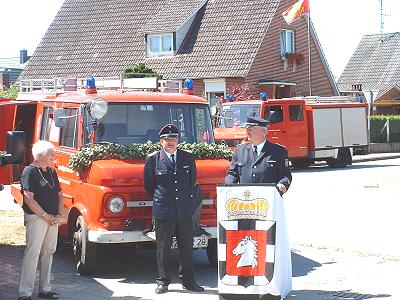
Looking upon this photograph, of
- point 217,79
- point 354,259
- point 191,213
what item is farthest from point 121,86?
point 217,79

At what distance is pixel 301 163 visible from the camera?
30250mm

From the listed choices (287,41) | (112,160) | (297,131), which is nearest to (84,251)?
(112,160)

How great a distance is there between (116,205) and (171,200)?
0.88 metres

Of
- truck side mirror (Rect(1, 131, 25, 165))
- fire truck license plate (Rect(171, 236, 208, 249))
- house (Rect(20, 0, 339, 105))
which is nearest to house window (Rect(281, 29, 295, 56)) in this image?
house (Rect(20, 0, 339, 105))

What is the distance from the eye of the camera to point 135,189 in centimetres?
958

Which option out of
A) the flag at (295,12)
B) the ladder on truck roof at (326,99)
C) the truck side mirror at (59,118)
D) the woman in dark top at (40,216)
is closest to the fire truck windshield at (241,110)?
the ladder on truck roof at (326,99)

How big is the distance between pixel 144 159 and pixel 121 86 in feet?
6.79

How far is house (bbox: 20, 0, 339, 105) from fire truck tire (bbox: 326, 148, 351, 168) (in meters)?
7.86

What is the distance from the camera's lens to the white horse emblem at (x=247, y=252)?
8102 mm

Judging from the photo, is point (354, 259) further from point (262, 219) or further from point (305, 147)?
point (305, 147)

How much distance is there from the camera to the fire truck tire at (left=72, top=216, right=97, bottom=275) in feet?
31.8

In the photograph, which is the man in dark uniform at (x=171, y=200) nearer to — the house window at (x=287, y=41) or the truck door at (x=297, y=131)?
the truck door at (x=297, y=131)

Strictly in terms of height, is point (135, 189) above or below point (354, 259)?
above

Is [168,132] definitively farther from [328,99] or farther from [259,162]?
[328,99]
